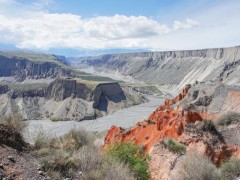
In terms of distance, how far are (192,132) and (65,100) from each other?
148 m

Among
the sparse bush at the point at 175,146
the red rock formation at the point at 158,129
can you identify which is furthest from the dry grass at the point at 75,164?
the red rock formation at the point at 158,129

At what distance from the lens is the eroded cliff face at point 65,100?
172375mm

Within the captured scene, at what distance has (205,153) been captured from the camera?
36688 mm

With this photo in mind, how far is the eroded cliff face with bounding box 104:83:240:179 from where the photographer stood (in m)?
36.8

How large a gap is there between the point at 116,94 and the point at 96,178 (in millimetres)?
175917

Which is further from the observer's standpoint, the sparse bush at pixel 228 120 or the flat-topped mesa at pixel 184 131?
the sparse bush at pixel 228 120

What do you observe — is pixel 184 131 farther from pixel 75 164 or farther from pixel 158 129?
pixel 75 164

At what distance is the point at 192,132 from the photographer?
40375 millimetres

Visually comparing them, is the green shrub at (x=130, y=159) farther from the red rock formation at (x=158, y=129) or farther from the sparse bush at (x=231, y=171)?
the red rock formation at (x=158, y=129)

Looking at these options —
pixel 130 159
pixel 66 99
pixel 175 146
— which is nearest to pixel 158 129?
pixel 175 146

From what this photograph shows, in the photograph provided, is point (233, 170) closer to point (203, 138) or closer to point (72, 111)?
point (203, 138)

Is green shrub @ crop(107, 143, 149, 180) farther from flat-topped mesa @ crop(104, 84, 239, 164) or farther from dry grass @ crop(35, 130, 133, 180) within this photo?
flat-topped mesa @ crop(104, 84, 239, 164)

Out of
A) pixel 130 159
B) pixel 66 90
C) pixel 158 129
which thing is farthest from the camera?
pixel 66 90

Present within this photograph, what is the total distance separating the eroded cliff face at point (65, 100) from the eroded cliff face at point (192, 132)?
343 feet
